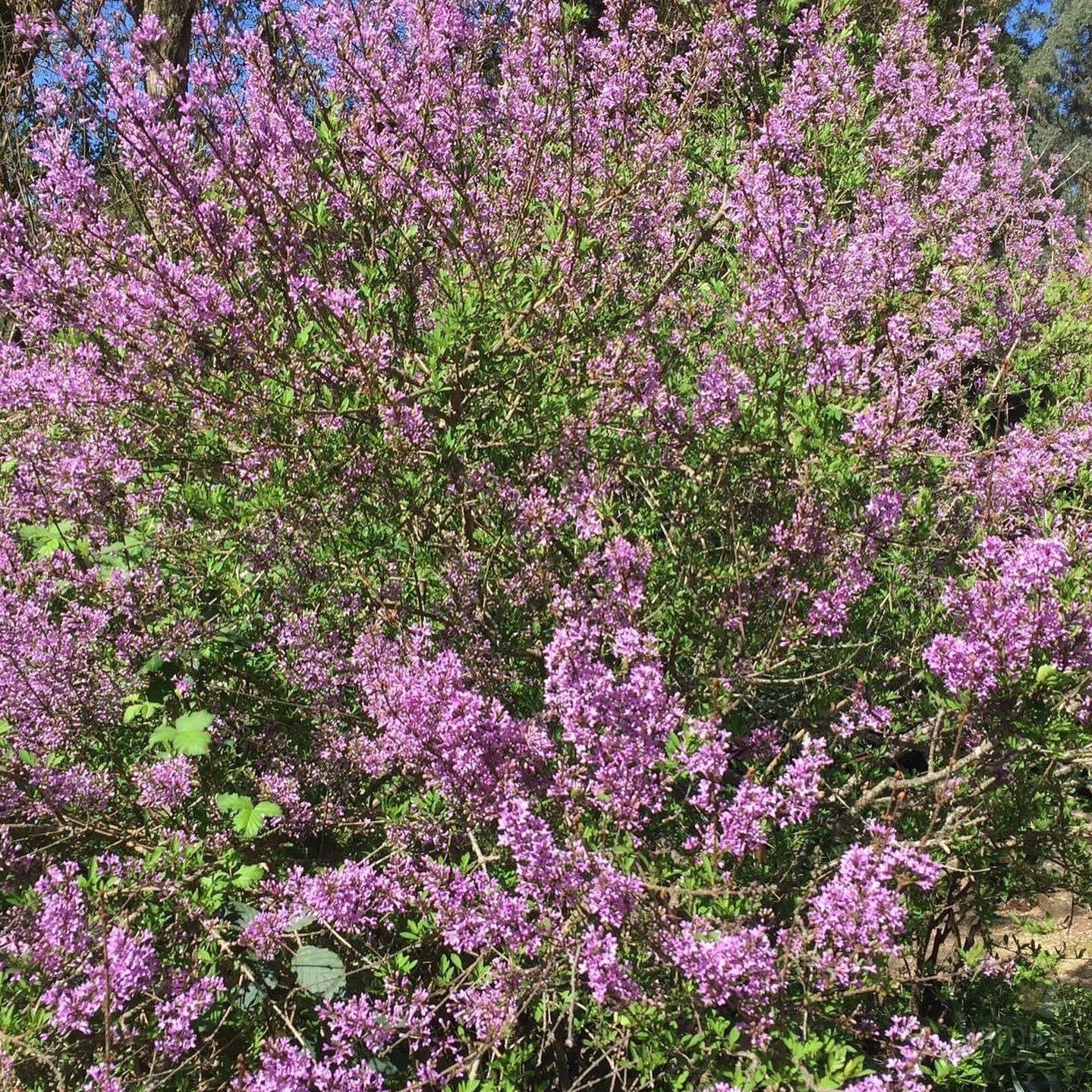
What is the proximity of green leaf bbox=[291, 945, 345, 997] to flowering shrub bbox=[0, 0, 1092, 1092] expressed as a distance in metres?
0.02

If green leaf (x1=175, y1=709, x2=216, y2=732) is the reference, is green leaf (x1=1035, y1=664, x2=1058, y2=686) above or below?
above

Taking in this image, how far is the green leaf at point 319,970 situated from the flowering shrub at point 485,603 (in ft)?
0.05

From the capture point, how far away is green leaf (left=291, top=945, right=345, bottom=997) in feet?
9.05

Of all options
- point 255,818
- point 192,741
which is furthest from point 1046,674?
point 192,741

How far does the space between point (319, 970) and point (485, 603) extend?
1252mm

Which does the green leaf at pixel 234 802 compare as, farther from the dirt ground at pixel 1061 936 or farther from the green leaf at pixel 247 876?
the dirt ground at pixel 1061 936

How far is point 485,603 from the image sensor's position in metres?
3.22

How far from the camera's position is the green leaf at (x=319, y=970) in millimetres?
2758

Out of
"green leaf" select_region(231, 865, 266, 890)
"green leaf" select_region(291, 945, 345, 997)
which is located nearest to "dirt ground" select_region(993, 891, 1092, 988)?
"green leaf" select_region(291, 945, 345, 997)

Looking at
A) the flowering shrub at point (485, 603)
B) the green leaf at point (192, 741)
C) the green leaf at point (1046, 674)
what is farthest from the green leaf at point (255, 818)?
the green leaf at point (1046, 674)

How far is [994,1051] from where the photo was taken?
3.71 metres

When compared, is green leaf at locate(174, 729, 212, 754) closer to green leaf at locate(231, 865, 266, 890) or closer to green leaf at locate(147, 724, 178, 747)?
green leaf at locate(147, 724, 178, 747)

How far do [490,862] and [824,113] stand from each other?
12.1ft

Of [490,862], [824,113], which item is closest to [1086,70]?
[824,113]
